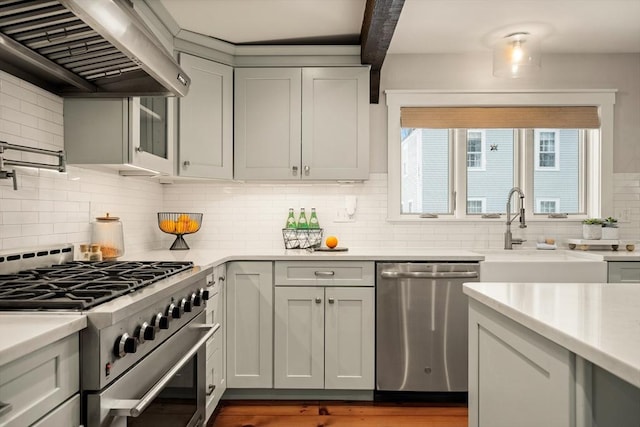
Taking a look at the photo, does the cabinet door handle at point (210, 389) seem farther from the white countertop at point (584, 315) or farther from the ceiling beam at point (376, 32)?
the ceiling beam at point (376, 32)

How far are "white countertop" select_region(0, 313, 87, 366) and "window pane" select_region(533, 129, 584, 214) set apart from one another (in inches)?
139

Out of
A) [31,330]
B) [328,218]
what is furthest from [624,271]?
[31,330]

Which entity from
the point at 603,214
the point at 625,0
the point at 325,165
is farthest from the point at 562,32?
the point at 325,165

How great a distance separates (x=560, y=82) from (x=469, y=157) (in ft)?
3.01

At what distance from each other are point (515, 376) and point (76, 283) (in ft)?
4.59

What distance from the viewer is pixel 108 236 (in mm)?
2469

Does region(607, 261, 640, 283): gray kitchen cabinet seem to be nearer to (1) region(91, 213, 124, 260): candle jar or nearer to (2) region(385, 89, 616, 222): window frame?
(2) region(385, 89, 616, 222): window frame

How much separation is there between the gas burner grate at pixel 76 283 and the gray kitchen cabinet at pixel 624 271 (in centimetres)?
262

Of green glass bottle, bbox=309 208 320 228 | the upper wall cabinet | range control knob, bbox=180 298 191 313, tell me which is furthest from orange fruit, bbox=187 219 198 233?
range control knob, bbox=180 298 191 313

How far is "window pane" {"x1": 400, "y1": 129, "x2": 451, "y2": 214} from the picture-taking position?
12.2 feet

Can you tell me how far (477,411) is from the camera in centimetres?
154

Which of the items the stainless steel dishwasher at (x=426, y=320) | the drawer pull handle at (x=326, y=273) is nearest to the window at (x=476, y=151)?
the stainless steel dishwasher at (x=426, y=320)

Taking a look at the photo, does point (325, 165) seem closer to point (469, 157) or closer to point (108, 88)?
point (469, 157)

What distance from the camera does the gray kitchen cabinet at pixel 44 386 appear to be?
2.96 ft
